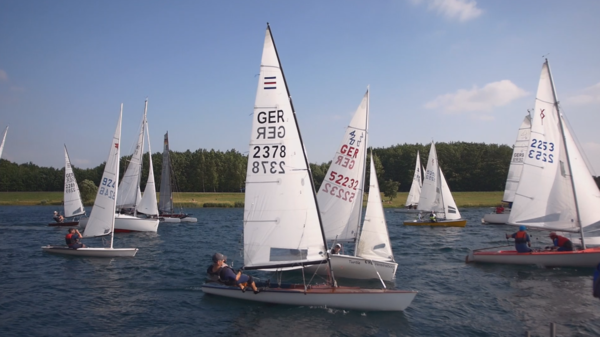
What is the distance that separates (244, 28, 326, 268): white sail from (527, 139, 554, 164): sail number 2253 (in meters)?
15.1

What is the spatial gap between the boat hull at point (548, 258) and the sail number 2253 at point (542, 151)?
5004 millimetres

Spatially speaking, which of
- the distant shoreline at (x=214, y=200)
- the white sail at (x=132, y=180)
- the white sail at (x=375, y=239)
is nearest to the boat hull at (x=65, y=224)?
the white sail at (x=132, y=180)

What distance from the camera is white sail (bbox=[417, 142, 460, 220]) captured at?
135ft

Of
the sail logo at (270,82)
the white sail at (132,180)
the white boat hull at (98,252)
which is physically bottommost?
the white boat hull at (98,252)

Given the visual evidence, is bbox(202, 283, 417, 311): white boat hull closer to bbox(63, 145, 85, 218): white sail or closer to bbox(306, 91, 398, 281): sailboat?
bbox(306, 91, 398, 281): sailboat

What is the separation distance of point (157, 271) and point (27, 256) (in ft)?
30.7

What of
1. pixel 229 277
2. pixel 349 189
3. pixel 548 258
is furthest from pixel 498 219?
pixel 229 277

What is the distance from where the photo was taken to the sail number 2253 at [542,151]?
22.0 m

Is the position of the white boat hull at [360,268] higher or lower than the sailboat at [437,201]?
lower

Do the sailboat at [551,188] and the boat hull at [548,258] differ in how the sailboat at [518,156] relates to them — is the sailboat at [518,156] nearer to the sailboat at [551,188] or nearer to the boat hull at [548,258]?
the sailboat at [551,188]

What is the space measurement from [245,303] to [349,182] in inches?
315

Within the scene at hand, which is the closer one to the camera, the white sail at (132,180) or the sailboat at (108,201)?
the sailboat at (108,201)

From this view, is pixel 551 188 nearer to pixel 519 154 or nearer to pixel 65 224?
pixel 519 154

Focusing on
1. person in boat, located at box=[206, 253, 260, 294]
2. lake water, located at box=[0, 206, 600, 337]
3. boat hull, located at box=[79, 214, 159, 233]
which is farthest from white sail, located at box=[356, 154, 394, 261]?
boat hull, located at box=[79, 214, 159, 233]
